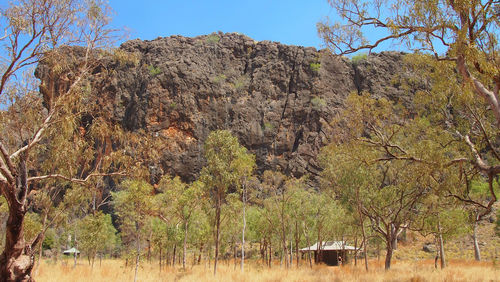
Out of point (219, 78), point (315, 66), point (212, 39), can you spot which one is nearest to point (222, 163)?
point (219, 78)

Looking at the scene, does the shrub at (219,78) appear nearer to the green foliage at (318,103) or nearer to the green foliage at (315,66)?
the green foliage at (315,66)

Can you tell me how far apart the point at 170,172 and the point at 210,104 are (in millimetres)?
14803

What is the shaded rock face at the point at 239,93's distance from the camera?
205 feet

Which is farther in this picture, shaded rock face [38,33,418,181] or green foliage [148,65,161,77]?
green foliage [148,65,161,77]

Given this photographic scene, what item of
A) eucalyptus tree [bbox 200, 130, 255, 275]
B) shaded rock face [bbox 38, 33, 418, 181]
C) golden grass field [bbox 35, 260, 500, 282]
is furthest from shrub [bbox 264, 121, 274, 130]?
golden grass field [bbox 35, 260, 500, 282]

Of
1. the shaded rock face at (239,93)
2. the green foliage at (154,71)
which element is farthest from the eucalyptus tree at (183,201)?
the green foliage at (154,71)

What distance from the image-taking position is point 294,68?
72.9m

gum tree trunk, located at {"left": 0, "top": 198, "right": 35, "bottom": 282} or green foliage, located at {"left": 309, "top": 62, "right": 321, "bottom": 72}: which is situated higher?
green foliage, located at {"left": 309, "top": 62, "right": 321, "bottom": 72}

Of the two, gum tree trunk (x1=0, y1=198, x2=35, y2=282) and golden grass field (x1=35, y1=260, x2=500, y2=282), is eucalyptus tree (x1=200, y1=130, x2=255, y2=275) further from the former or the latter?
gum tree trunk (x1=0, y1=198, x2=35, y2=282)

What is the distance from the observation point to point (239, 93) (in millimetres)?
69875

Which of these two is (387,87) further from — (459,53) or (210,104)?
(459,53)

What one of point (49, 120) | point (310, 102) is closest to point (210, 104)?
point (310, 102)

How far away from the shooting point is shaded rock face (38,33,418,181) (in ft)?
205

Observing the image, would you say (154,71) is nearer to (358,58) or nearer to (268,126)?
(268,126)
